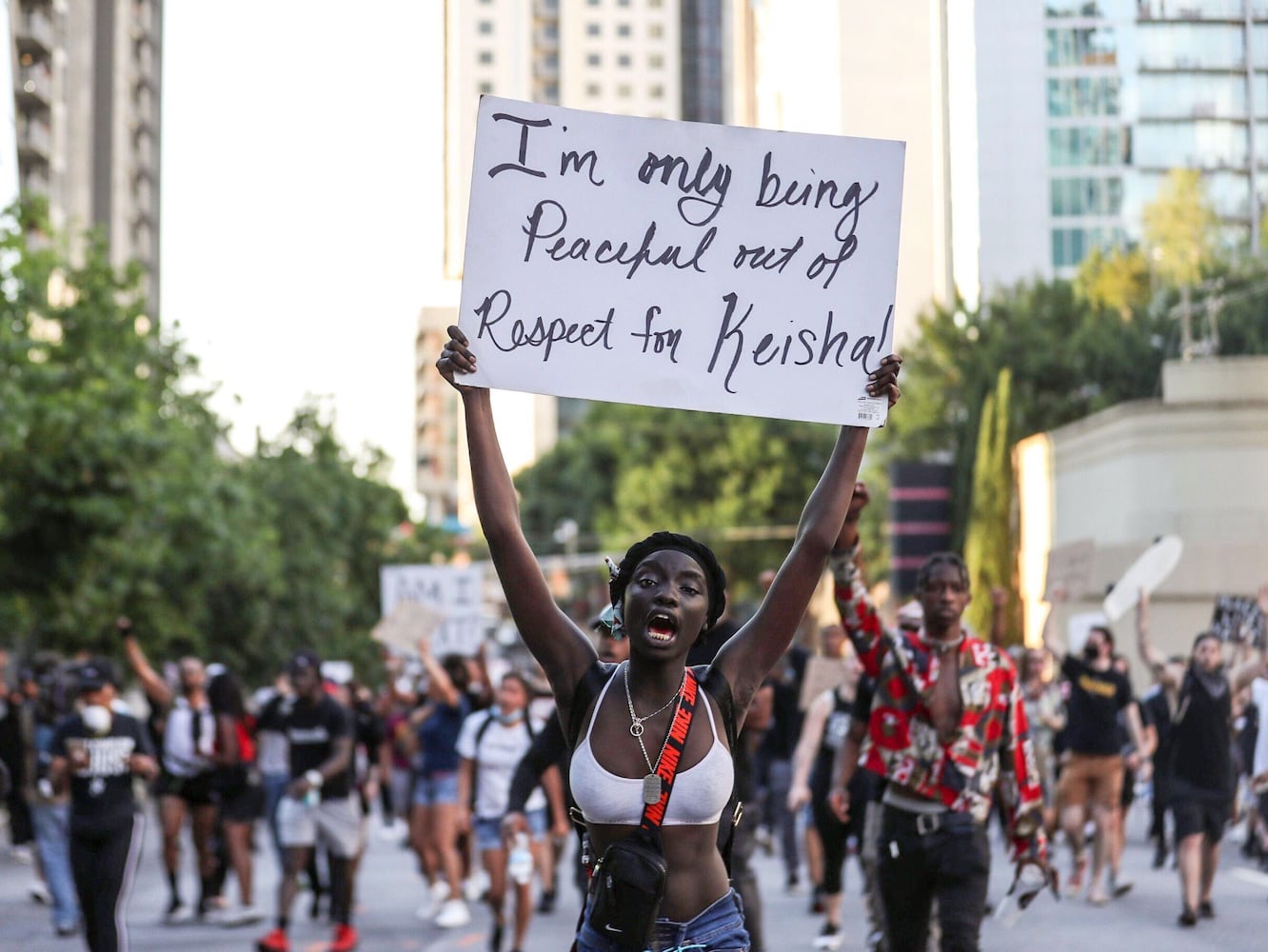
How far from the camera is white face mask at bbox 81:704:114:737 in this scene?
10805mm

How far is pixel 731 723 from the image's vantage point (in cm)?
454

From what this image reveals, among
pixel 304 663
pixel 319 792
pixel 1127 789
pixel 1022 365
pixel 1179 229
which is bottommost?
pixel 1127 789

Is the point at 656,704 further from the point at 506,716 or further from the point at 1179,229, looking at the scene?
the point at 1179,229

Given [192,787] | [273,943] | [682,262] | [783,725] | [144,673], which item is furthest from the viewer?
[783,725]

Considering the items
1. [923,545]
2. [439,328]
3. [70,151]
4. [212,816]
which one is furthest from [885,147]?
[439,328]

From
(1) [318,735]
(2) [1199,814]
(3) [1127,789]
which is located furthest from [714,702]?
(3) [1127,789]

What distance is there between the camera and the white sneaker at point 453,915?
14.5 meters

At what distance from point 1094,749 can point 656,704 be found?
1066cm

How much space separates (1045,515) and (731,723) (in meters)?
39.1

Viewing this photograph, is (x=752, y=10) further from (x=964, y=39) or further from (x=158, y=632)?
(x=964, y=39)

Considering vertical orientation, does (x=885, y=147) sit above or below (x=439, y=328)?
below

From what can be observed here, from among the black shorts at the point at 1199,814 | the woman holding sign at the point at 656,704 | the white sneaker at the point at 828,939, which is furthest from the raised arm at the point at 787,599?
the black shorts at the point at 1199,814

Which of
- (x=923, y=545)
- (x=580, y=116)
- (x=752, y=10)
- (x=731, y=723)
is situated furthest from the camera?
(x=752, y=10)

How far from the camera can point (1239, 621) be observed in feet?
52.4
